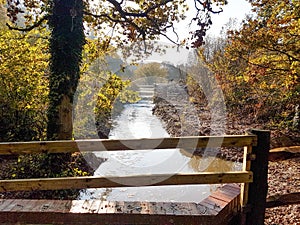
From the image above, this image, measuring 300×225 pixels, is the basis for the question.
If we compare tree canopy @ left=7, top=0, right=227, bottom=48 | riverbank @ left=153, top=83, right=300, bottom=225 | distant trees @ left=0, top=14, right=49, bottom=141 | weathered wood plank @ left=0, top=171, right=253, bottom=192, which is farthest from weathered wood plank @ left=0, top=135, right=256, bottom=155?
distant trees @ left=0, top=14, right=49, bottom=141

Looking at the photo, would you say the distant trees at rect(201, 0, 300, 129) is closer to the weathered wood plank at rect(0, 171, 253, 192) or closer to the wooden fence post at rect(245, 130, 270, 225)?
the wooden fence post at rect(245, 130, 270, 225)

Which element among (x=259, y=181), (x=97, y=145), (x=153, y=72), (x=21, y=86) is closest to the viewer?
(x=97, y=145)

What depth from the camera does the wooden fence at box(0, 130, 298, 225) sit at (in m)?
2.35

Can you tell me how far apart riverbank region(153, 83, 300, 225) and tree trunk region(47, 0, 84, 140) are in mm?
4320

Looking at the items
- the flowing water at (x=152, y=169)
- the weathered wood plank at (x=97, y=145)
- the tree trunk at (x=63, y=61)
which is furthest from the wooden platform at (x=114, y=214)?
the tree trunk at (x=63, y=61)

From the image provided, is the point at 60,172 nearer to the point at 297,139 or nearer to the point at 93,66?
the point at 93,66

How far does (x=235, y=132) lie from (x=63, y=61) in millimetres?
7234

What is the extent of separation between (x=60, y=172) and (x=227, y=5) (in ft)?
17.7

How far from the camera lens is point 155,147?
239 cm

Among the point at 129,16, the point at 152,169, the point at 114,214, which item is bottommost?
the point at 152,169

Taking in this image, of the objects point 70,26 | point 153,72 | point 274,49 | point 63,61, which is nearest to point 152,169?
point 63,61

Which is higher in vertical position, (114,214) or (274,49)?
(274,49)

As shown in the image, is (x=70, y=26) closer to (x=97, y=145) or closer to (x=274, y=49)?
(x=97, y=145)

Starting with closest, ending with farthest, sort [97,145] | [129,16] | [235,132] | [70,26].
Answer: [97,145] < [70,26] < [129,16] < [235,132]
